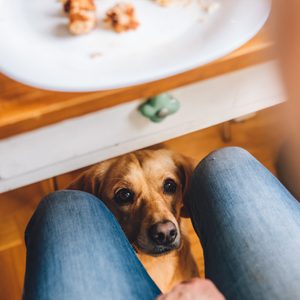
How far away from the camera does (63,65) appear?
0.72 m

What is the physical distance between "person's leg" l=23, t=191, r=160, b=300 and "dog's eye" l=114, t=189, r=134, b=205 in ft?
0.84

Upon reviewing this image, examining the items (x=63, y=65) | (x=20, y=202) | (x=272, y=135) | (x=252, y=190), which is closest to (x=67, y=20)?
(x=63, y=65)

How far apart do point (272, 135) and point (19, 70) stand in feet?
3.29

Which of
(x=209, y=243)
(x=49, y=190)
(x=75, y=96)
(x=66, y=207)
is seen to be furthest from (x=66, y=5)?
(x=49, y=190)

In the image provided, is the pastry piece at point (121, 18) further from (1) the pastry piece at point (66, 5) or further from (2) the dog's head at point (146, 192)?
(2) the dog's head at point (146, 192)

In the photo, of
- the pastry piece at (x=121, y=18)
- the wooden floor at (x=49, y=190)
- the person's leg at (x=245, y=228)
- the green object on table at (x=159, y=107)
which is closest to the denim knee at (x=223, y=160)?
the person's leg at (x=245, y=228)

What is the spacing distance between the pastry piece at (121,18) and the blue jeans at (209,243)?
271 mm

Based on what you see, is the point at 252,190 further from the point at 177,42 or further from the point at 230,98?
the point at 177,42

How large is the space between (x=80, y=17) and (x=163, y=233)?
49 centimetres

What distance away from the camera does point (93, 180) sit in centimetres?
117

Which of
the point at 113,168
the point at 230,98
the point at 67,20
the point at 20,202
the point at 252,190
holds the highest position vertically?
the point at 67,20

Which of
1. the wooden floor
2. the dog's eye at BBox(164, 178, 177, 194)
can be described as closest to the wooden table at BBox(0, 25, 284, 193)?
the dog's eye at BBox(164, 178, 177, 194)

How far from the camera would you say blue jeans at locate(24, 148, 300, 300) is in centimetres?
73

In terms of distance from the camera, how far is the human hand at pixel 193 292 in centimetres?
64
